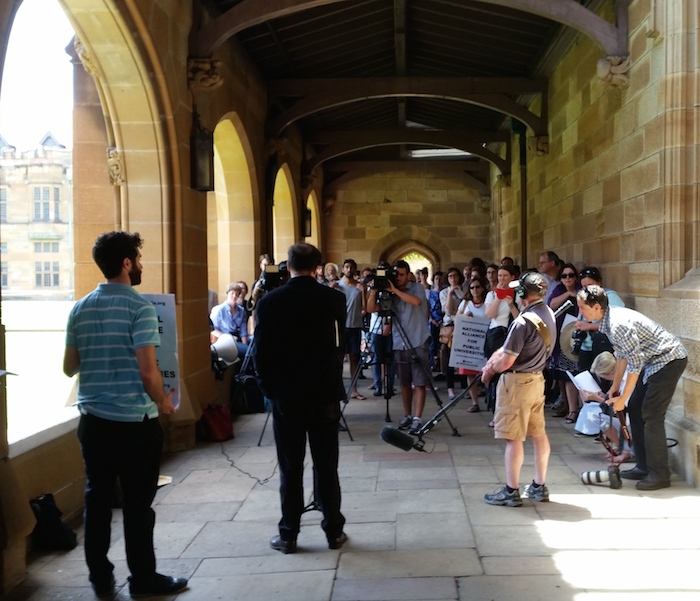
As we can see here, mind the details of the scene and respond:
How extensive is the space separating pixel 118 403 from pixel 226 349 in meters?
3.66

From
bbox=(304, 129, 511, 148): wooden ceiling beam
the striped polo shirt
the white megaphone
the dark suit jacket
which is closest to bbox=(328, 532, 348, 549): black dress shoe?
the dark suit jacket

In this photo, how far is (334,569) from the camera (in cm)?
306

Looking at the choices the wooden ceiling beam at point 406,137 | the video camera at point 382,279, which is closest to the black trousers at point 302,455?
the video camera at point 382,279

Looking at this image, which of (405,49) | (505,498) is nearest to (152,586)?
(505,498)

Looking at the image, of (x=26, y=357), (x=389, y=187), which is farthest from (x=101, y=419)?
(x=389, y=187)

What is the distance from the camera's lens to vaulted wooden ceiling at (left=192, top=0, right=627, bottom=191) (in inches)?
217

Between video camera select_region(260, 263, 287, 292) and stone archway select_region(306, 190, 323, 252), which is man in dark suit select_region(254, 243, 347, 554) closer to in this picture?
video camera select_region(260, 263, 287, 292)

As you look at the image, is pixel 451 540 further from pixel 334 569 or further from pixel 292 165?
pixel 292 165

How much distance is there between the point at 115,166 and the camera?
511 cm

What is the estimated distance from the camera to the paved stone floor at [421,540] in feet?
9.36

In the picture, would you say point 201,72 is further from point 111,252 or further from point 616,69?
point 111,252

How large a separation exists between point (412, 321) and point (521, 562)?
2.66m

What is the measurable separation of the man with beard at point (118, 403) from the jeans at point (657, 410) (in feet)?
8.40

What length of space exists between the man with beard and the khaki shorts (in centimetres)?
166
